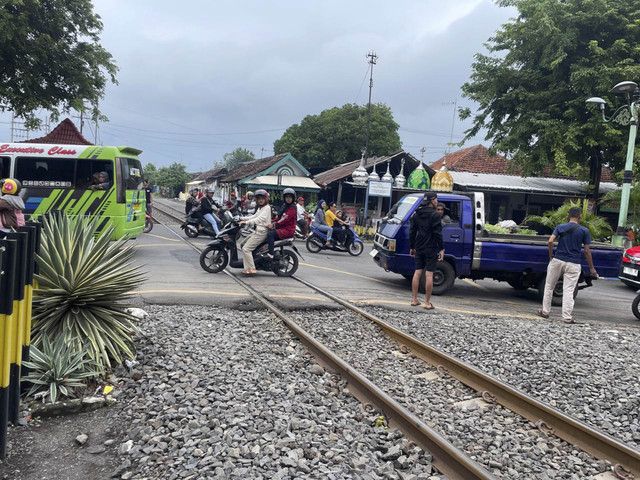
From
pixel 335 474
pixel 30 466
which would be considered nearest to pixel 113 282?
pixel 30 466

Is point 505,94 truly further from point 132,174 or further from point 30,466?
point 30,466

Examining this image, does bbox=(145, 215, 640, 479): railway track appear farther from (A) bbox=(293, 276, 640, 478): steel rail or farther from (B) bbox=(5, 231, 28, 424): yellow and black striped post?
(B) bbox=(5, 231, 28, 424): yellow and black striped post

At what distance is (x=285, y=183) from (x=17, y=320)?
27.4 m

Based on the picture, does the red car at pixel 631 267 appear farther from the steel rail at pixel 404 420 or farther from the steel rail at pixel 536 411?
the steel rail at pixel 404 420

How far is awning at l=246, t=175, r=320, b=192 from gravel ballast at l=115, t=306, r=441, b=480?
2422 centimetres

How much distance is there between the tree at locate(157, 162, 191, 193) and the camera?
3676 inches

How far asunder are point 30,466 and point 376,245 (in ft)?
26.7

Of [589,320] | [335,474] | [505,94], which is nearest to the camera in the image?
[335,474]

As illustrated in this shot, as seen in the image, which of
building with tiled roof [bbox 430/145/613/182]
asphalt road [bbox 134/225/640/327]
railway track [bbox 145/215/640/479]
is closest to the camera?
railway track [bbox 145/215/640/479]

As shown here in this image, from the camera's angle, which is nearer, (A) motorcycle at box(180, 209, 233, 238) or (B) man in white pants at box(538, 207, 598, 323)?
(B) man in white pants at box(538, 207, 598, 323)

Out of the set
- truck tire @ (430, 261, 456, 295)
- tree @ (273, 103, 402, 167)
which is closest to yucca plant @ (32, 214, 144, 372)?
truck tire @ (430, 261, 456, 295)

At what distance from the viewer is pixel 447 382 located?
4.97m

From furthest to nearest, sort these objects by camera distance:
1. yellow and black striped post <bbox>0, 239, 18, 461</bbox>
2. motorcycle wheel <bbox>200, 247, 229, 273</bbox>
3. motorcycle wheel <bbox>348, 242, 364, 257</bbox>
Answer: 1. motorcycle wheel <bbox>348, 242, 364, 257</bbox>
2. motorcycle wheel <bbox>200, 247, 229, 273</bbox>
3. yellow and black striped post <bbox>0, 239, 18, 461</bbox>

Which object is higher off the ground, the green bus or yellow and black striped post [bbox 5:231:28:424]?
the green bus
